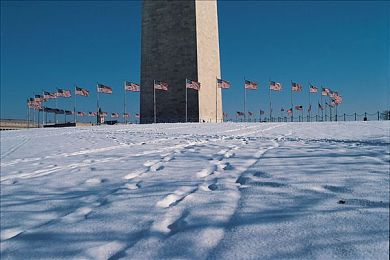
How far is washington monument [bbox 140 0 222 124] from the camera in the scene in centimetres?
3341

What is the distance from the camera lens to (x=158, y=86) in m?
30.7

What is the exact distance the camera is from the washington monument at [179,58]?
110 ft

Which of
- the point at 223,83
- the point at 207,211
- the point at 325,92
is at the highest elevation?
the point at 223,83

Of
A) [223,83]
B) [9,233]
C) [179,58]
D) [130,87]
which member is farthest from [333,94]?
[9,233]

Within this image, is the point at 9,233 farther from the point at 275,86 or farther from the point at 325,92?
the point at 325,92

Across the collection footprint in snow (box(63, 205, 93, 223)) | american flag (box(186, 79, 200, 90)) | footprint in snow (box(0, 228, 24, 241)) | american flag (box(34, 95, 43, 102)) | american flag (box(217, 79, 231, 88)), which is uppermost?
american flag (box(217, 79, 231, 88))

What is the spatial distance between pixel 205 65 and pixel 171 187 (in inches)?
1257

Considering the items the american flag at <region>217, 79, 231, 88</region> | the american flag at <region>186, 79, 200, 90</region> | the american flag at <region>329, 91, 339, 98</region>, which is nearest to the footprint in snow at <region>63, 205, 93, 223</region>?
the american flag at <region>186, 79, 200, 90</region>

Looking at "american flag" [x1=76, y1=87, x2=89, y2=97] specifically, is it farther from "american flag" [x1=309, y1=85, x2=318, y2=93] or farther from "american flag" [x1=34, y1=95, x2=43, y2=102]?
"american flag" [x1=309, y1=85, x2=318, y2=93]

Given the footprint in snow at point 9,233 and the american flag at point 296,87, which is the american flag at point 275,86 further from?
the footprint in snow at point 9,233

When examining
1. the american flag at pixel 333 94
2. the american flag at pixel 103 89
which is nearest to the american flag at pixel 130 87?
the american flag at pixel 103 89

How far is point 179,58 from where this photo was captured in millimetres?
34062

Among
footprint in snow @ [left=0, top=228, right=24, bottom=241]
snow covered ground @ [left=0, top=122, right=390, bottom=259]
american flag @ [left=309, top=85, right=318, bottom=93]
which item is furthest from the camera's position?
american flag @ [left=309, top=85, right=318, bottom=93]

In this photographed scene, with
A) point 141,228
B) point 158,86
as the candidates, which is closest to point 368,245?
point 141,228
